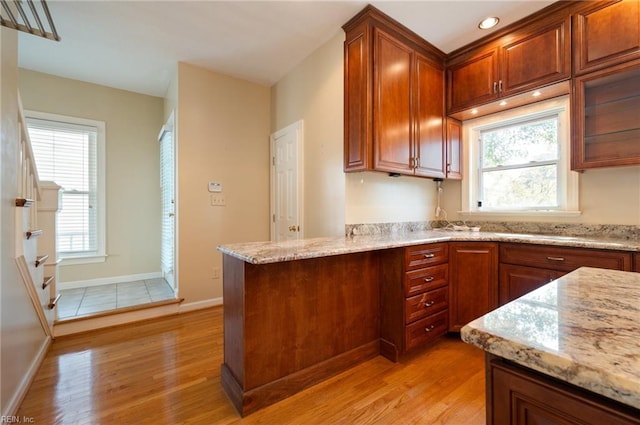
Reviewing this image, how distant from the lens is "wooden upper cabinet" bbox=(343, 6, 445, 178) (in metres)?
2.36

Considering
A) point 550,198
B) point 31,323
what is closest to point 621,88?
point 550,198

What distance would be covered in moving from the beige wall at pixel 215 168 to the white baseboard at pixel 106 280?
1.48m

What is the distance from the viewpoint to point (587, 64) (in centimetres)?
215

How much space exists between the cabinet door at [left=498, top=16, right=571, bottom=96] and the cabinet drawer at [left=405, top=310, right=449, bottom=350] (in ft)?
7.12

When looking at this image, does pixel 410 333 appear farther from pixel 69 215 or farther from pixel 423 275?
pixel 69 215

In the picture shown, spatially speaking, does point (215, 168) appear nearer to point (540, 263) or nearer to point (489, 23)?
point (489, 23)

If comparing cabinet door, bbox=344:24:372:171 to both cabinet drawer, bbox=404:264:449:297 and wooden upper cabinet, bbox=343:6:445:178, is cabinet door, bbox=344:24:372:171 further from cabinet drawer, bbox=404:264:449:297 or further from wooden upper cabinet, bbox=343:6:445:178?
cabinet drawer, bbox=404:264:449:297

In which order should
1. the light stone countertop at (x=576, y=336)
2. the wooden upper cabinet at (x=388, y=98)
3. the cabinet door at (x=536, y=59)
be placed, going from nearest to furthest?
the light stone countertop at (x=576, y=336), the cabinet door at (x=536, y=59), the wooden upper cabinet at (x=388, y=98)

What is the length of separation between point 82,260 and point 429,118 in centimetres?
485

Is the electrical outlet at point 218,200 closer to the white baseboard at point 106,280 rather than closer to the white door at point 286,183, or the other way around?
→ the white door at point 286,183

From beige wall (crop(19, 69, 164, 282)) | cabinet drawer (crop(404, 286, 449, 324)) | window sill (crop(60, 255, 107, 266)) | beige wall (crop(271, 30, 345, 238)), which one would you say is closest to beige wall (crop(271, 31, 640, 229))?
beige wall (crop(271, 30, 345, 238))

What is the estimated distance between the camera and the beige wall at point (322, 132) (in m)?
2.64

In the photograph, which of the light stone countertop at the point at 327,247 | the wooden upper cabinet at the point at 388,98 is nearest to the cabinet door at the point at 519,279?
the light stone countertop at the point at 327,247

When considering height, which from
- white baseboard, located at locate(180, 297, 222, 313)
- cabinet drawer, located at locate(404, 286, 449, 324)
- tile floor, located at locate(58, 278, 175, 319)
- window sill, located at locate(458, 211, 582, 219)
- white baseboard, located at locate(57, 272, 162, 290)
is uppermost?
window sill, located at locate(458, 211, 582, 219)
